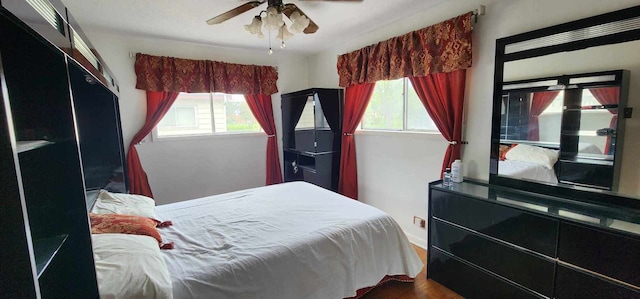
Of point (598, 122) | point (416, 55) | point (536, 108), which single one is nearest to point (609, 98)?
point (598, 122)

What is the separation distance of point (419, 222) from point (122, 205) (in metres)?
2.60

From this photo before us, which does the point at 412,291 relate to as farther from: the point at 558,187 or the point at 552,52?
the point at 552,52

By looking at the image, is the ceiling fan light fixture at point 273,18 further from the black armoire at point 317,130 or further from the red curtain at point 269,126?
the red curtain at point 269,126

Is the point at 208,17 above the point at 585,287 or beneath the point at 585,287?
above

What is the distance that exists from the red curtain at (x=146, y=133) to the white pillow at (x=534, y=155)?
3.57 m

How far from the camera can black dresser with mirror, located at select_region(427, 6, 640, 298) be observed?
1.49 m

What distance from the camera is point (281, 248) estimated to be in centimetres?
163

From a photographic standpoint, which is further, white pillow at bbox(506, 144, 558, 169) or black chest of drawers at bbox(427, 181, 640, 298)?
white pillow at bbox(506, 144, 558, 169)

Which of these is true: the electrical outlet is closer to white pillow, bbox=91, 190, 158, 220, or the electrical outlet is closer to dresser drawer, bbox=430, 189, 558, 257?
dresser drawer, bbox=430, 189, 558, 257

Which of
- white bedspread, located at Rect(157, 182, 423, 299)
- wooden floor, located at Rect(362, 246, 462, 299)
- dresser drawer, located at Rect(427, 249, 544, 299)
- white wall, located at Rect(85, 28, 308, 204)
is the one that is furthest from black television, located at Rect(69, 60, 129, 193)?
dresser drawer, located at Rect(427, 249, 544, 299)

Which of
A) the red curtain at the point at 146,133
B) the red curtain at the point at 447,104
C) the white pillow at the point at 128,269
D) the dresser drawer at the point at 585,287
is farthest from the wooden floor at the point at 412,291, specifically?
the red curtain at the point at 146,133

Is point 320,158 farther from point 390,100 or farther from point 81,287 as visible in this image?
point 81,287

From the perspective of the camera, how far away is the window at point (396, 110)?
2887 mm

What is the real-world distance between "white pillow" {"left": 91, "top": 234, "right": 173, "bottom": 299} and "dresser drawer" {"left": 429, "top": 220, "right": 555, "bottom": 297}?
189 centimetres
